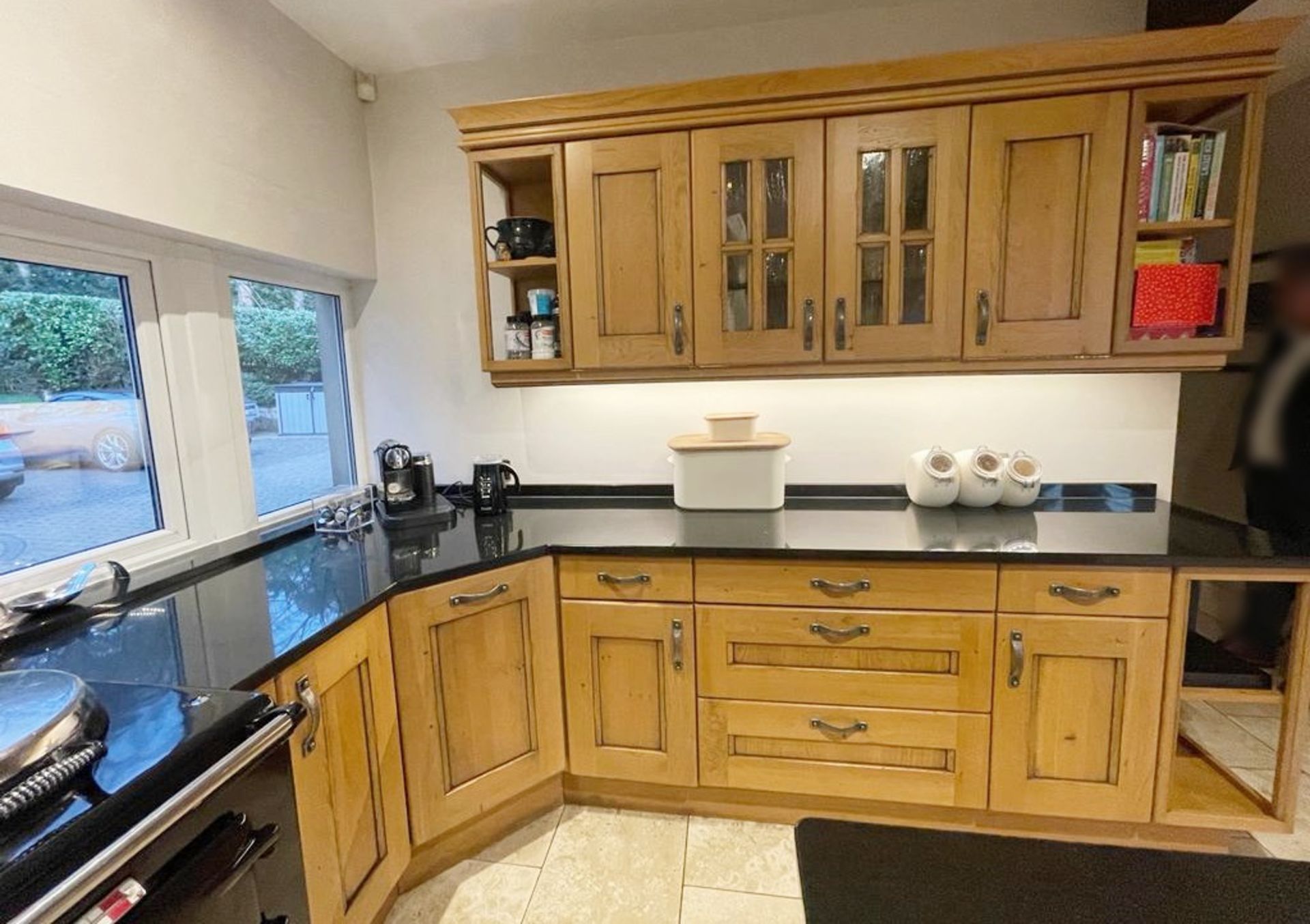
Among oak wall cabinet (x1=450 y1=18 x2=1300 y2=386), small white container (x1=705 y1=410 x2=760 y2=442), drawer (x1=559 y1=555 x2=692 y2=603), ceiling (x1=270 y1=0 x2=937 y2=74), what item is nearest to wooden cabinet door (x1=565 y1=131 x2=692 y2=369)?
oak wall cabinet (x1=450 y1=18 x2=1300 y2=386)

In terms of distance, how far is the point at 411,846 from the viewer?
1604 millimetres

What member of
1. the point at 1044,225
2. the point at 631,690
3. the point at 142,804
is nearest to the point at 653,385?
the point at 631,690

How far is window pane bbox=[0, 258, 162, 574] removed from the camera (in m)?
1.33

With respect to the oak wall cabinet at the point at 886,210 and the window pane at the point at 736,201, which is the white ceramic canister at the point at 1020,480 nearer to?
the oak wall cabinet at the point at 886,210

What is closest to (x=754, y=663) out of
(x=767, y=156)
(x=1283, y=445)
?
(x=767, y=156)

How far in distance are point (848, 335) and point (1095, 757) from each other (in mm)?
1307

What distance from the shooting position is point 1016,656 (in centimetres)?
155

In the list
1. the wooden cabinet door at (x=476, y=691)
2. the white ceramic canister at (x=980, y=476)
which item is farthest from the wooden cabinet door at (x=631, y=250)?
the white ceramic canister at (x=980, y=476)

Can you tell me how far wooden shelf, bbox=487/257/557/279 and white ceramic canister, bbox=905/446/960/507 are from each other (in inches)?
53.8

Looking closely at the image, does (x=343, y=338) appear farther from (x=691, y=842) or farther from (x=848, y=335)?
(x=691, y=842)

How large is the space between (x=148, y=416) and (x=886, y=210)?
2121 millimetres

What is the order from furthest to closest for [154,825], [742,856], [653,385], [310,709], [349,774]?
[653,385]
[742,856]
[349,774]
[310,709]
[154,825]

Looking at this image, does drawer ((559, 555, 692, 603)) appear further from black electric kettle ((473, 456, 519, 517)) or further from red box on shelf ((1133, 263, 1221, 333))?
red box on shelf ((1133, 263, 1221, 333))

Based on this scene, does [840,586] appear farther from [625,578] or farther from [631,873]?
[631,873]
